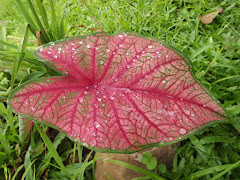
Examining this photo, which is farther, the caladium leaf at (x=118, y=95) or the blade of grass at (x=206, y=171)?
the blade of grass at (x=206, y=171)

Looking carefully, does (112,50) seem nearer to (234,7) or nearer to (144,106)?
(144,106)

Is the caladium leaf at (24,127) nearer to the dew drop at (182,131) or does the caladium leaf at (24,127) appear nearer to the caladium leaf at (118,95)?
the caladium leaf at (118,95)

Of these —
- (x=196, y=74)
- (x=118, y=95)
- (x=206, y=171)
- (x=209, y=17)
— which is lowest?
(x=206, y=171)

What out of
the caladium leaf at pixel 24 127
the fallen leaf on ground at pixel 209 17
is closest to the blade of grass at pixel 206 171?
the caladium leaf at pixel 24 127

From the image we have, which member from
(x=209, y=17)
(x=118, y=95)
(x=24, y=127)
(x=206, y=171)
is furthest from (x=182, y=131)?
(x=209, y=17)

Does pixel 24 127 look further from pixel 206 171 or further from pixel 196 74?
pixel 196 74

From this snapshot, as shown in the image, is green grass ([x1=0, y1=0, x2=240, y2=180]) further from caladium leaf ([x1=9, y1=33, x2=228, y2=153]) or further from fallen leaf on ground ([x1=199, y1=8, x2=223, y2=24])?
caladium leaf ([x1=9, y1=33, x2=228, y2=153])
